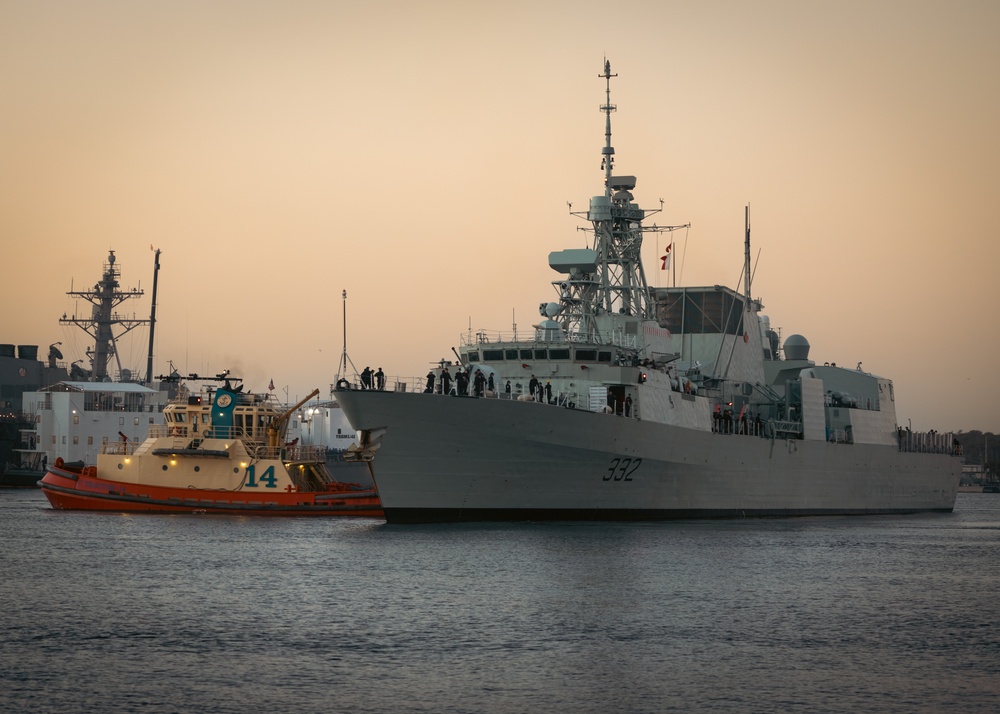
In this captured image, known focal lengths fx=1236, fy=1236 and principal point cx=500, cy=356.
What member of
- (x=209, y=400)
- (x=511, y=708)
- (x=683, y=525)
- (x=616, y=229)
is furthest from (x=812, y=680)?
(x=209, y=400)

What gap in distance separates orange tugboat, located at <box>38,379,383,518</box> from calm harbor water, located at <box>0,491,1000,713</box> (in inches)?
365

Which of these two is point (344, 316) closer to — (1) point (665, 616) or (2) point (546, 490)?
(2) point (546, 490)

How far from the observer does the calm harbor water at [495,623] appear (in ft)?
57.3

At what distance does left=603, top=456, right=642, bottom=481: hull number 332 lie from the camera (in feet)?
129

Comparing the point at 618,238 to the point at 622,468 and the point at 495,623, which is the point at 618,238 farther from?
the point at 495,623

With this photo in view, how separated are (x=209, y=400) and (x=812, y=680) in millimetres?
36774

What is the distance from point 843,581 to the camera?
29.5 meters

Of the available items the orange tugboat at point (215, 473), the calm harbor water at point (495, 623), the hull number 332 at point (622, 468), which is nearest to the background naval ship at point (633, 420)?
the hull number 332 at point (622, 468)

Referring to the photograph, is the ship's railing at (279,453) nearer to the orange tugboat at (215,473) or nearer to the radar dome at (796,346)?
the orange tugboat at (215,473)

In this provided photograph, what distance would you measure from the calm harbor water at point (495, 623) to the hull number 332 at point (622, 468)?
5.90 ft

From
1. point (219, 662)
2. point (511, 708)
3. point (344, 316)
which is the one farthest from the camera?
point (344, 316)

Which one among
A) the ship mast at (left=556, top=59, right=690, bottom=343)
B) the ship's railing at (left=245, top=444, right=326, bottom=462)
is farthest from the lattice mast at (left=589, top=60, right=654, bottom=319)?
the ship's railing at (left=245, top=444, right=326, bottom=462)

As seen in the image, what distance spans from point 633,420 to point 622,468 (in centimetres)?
160

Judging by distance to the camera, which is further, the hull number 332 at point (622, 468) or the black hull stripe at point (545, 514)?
the hull number 332 at point (622, 468)
